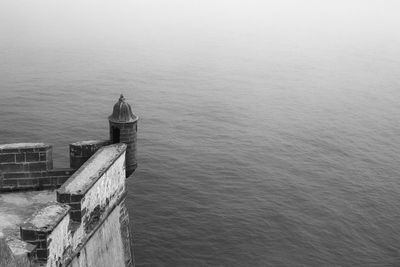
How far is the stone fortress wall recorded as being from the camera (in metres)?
13.0

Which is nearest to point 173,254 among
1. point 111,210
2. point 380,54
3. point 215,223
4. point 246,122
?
point 215,223

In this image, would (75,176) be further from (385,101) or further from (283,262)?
(385,101)

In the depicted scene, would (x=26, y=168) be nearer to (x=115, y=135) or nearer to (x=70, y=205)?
(x=115, y=135)

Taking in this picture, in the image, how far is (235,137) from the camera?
50.8 meters

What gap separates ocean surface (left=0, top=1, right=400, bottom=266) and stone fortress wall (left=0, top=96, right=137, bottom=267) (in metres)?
12.9

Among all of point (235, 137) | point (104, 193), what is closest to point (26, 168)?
point (104, 193)

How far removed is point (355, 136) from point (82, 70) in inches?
1561

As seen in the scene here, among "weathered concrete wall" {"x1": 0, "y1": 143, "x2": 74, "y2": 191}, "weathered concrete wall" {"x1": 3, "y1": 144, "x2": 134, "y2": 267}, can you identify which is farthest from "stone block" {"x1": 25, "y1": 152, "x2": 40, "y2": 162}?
"weathered concrete wall" {"x1": 3, "y1": 144, "x2": 134, "y2": 267}

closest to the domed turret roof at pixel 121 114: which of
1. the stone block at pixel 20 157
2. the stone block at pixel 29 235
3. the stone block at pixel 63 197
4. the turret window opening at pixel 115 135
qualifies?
the turret window opening at pixel 115 135

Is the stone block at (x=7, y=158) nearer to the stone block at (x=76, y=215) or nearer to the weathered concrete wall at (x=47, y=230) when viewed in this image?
the stone block at (x=76, y=215)

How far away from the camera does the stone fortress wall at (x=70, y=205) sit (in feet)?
42.8

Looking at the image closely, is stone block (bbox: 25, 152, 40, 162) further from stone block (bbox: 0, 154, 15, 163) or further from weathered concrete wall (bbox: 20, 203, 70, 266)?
weathered concrete wall (bbox: 20, 203, 70, 266)

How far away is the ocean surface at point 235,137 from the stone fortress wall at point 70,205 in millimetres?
12949

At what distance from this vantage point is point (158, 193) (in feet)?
126
